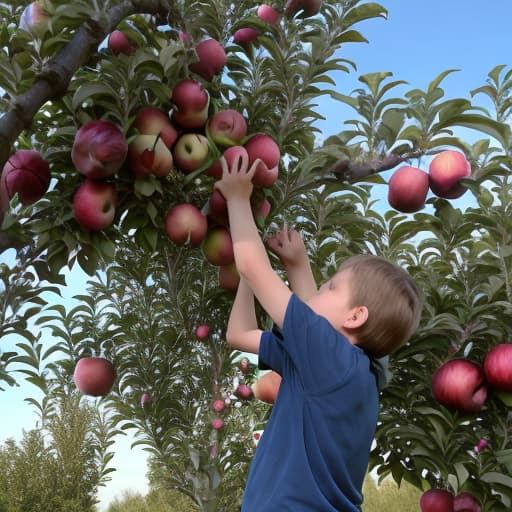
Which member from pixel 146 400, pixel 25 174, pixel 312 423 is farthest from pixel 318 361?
pixel 146 400

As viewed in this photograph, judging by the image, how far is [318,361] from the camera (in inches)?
66.2

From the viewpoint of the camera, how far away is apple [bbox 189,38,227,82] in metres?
2.14

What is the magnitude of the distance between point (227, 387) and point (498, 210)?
1891mm

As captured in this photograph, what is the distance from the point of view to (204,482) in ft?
11.8

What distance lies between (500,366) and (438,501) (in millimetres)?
825

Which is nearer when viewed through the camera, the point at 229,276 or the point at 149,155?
the point at 149,155

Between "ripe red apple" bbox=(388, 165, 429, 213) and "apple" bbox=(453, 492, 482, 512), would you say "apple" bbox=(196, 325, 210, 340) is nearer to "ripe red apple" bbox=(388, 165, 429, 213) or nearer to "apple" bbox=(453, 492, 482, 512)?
"ripe red apple" bbox=(388, 165, 429, 213)

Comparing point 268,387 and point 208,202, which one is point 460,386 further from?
point 208,202

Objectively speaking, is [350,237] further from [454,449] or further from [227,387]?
[227,387]

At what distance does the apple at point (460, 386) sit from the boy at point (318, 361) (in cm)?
95

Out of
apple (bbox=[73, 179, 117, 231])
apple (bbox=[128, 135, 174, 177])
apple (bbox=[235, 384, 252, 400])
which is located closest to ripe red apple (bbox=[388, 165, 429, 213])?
apple (bbox=[128, 135, 174, 177])

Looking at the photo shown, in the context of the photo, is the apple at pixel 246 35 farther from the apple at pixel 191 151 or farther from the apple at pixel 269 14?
the apple at pixel 191 151

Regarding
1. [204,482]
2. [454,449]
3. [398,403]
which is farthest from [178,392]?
[454,449]

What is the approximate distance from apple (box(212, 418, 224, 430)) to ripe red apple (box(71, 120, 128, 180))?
Answer: 2.08 meters
